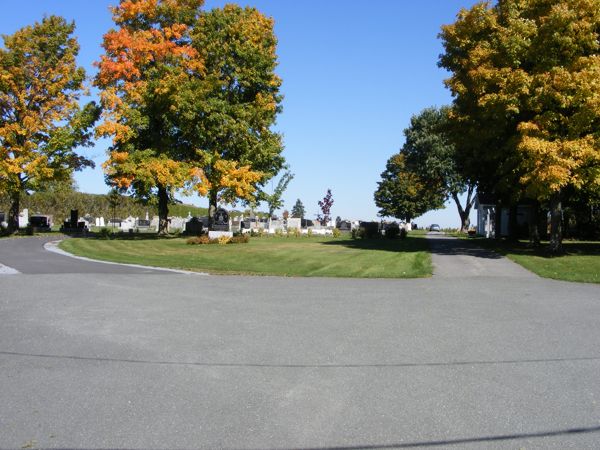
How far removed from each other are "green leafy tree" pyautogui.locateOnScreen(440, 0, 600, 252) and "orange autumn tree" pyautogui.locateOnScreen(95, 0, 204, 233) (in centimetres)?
1800

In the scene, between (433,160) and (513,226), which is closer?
(513,226)

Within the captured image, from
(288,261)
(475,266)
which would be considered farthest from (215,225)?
(475,266)

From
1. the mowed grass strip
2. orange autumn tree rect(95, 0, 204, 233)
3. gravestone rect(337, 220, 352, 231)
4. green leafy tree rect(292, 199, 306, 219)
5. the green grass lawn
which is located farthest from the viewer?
green leafy tree rect(292, 199, 306, 219)

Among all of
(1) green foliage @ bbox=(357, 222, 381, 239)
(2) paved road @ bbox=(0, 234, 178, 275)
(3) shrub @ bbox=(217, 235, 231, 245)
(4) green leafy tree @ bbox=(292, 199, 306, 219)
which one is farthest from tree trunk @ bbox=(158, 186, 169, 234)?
(4) green leafy tree @ bbox=(292, 199, 306, 219)

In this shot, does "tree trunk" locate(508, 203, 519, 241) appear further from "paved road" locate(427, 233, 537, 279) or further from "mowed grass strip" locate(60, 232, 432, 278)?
"mowed grass strip" locate(60, 232, 432, 278)

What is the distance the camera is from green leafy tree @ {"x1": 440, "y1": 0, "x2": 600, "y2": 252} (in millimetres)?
20188

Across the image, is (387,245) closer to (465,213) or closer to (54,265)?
(54,265)

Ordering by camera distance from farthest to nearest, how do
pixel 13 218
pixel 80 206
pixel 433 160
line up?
1. pixel 80 206
2. pixel 433 160
3. pixel 13 218

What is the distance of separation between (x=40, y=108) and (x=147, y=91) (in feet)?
32.7

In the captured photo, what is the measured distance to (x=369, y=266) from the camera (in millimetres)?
19312

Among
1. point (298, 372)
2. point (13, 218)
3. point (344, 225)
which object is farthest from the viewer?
point (344, 225)

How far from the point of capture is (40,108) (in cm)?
4031

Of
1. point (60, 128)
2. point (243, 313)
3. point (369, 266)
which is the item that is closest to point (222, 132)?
point (60, 128)

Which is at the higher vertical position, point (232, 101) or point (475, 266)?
point (232, 101)
